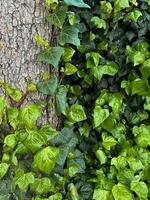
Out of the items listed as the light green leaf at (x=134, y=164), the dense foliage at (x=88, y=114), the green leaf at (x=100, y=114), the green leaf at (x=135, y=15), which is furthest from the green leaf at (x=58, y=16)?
the light green leaf at (x=134, y=164)

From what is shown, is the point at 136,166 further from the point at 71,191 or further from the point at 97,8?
the point at 97,8

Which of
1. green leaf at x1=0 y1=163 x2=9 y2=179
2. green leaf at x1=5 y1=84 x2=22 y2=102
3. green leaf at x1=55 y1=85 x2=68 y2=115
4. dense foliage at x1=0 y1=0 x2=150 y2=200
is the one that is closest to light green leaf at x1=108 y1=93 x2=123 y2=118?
dense foliage at x1=0 y1=0 x2=150 y2=200


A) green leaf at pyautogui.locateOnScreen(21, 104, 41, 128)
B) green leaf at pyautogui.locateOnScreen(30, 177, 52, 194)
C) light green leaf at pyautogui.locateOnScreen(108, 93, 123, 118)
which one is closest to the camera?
green leaf at pyautogui.locateOnScreen(21, 104, 41, 128)

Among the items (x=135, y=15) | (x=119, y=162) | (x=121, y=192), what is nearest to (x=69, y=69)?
(x=135, y=15)

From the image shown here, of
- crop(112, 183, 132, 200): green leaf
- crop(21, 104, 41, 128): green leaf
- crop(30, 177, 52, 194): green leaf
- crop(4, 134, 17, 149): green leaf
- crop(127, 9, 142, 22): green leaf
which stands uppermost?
crop(127, 9, 142, 22): green leaf

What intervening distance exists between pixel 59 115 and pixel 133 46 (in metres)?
0.49

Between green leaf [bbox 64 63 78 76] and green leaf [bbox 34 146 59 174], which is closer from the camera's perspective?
green leaf [bbox 34 146 59 174]

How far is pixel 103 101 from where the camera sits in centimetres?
181

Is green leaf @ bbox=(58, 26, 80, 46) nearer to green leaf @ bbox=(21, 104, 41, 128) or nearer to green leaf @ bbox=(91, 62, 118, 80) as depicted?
green leaf @ bbox=(91, 62, 118, 80)

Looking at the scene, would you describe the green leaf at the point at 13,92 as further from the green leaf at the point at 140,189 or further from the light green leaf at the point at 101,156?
the green leaf at the point at 140,189

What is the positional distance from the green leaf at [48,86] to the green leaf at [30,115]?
9 cm

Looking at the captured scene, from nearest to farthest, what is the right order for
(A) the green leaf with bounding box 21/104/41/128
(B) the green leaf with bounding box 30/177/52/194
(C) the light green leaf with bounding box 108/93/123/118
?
(A) the green leaf with bounding box 21/104/41/128 → (B) the green leaf with bounding box 30/177/52/194 → (C) the light green leaf with bounding box 108/93/123/118

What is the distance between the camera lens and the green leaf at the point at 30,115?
158cm

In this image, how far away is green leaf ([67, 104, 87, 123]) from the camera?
1.75m
